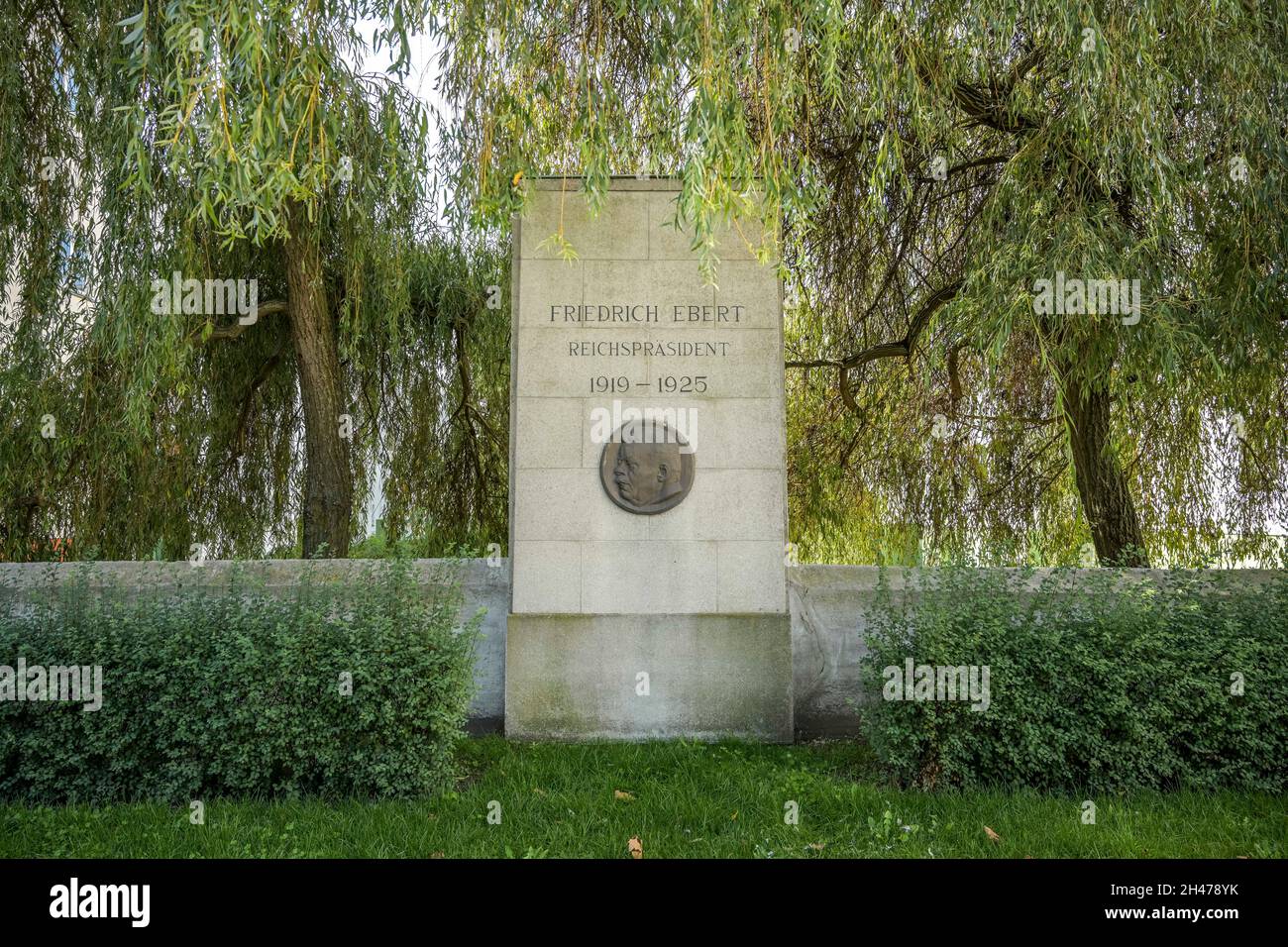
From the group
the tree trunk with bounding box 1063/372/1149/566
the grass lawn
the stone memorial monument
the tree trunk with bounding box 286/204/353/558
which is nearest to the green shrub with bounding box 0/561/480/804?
the grass lawn

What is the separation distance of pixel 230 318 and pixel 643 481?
403cm

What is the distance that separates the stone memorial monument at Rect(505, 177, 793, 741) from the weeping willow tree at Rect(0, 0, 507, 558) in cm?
145

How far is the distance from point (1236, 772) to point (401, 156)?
253 inches

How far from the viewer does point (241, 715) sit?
462 cm

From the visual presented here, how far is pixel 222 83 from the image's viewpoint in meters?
4.40

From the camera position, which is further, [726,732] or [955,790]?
[726,732]

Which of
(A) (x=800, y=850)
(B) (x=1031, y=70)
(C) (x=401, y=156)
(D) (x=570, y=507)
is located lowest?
(A) (x=800, y=850)

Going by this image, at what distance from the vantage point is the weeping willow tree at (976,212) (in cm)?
564

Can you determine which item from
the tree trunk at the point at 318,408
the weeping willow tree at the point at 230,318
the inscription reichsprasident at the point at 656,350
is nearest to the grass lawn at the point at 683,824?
the weeping willow tree at the point at 230,318

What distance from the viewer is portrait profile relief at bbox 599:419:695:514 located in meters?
6.19

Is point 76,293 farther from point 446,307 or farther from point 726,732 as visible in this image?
point 726,732

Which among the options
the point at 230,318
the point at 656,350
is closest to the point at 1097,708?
the point at 656,350

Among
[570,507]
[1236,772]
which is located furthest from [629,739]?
[1236,772]

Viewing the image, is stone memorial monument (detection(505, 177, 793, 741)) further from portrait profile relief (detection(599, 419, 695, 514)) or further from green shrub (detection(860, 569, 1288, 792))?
green shrub (detection(860, 569, 1288, 792))
